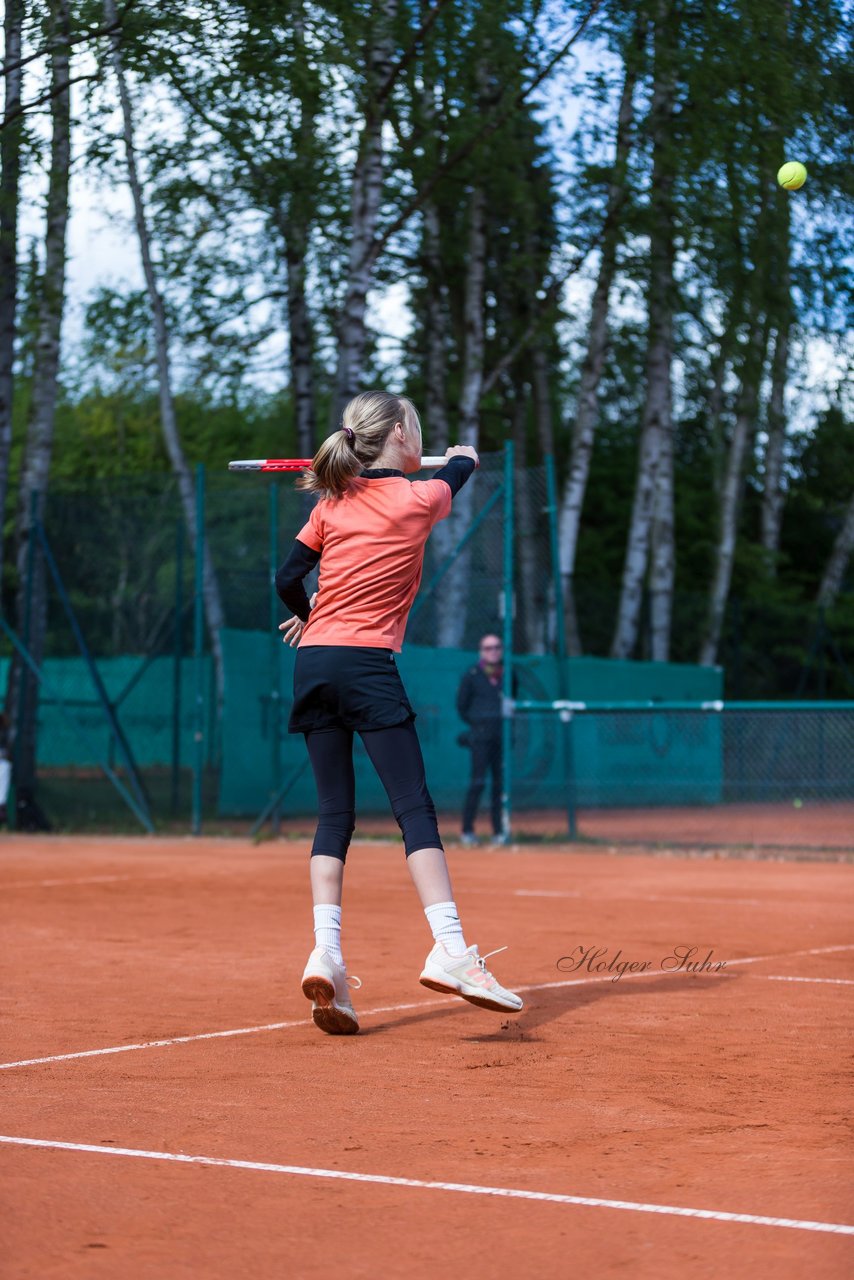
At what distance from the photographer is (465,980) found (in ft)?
16.7

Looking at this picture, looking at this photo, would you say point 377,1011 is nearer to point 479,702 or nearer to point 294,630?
point 294,630

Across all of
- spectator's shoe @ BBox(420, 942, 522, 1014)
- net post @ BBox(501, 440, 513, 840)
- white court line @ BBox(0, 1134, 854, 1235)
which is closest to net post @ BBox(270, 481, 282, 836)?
net post @ BBox(501, 440, 513, 840)

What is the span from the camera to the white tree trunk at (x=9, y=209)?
981 centimetres

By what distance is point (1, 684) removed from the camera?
81.5 feet

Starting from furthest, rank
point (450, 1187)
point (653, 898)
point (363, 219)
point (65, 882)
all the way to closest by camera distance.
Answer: point (363, 219), point (65, 882), point (653, 898), point (450, 1187)

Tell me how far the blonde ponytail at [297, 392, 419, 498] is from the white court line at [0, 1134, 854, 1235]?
7.59ft

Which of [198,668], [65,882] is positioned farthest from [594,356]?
[65,882]

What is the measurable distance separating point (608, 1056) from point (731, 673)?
75.4 ft

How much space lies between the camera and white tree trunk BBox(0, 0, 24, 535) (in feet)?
32.2

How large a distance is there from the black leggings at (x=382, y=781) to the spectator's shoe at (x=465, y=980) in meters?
0.36

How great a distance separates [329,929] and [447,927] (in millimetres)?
376

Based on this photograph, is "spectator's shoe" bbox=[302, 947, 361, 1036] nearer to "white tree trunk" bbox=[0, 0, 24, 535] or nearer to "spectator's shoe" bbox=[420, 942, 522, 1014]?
"spectator's shoe" bbox=[420, 942, 522, 1014]

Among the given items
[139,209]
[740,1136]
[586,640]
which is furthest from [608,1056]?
[586,640]

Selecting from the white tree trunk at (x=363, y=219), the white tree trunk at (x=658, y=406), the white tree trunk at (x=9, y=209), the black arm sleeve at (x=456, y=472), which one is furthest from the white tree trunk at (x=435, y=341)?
the black arm sleeve at (x=456, y=472)
